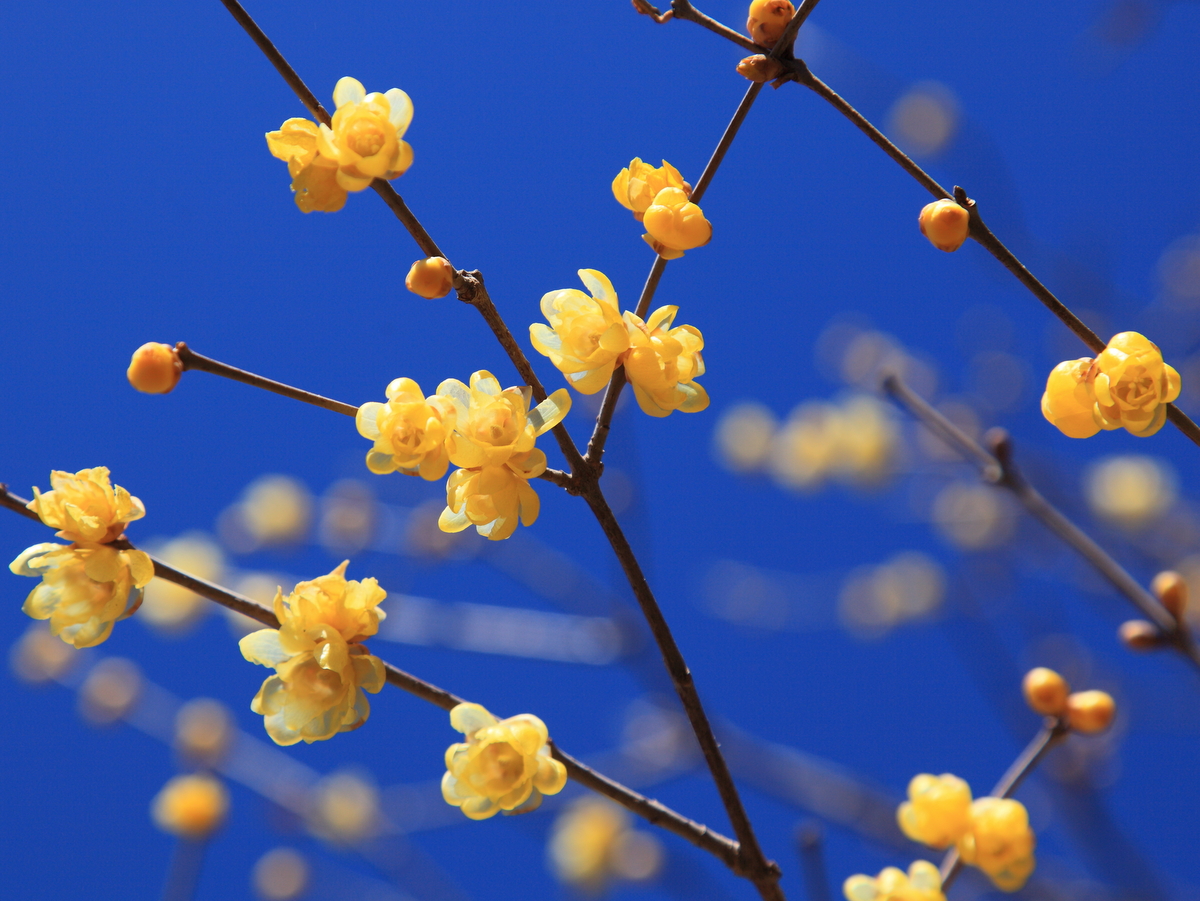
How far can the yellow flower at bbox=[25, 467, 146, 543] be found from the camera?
72cm

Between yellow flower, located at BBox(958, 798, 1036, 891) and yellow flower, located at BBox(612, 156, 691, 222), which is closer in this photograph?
yellow flower, located at BBox(612, 156, 691, 222)

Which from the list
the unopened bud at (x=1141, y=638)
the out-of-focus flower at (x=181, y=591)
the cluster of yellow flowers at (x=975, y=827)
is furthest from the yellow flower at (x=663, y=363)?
the out-of-focus flower at (x=181, y=591)

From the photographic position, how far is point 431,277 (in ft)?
2.16

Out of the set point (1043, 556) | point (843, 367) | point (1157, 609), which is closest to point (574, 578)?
point (1043, 556)

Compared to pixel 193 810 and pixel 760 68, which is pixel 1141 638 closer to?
pixel 760 68

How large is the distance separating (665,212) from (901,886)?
2.60 ft

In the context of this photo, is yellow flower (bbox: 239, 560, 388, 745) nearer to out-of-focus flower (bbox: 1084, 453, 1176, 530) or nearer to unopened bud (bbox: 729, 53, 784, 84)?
unopened bud (bbox: 729, 53, 784, 84)

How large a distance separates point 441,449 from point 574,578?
164cm

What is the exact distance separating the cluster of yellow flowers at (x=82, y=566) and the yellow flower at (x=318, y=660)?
120 mm

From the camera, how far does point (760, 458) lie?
152 inches

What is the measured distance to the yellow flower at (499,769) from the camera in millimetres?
770

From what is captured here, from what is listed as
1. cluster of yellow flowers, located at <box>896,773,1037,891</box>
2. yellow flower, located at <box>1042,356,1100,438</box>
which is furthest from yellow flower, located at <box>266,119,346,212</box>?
cluster of yellow flowers, located at <box>896,773,1037,891</box>

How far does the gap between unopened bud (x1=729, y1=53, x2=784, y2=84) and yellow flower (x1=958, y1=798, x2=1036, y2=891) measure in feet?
2.79

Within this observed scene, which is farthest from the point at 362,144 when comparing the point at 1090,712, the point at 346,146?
the point at 1090,712
